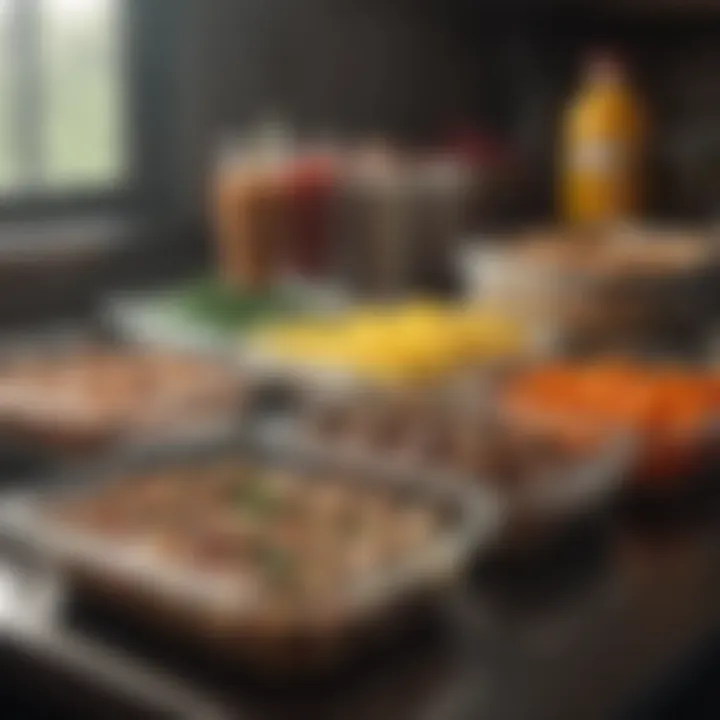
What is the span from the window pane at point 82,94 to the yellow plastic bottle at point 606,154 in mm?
490

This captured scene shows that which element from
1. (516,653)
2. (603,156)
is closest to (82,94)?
(603,156)

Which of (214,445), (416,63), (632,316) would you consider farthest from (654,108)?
(214,445)

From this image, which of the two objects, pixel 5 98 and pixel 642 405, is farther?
pixel 5 98

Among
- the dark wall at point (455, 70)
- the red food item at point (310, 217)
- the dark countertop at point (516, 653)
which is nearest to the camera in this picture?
the dark countertop at point (516, 653)

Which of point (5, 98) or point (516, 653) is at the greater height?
point (5, 98)

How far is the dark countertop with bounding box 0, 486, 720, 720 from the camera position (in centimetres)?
61

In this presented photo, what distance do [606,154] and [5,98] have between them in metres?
0.63

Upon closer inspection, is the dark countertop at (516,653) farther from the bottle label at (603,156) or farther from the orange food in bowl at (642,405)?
the bottle label at (603,156)

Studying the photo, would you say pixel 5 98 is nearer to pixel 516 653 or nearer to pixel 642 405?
pixel 642 405

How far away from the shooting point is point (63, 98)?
1482 millimetres

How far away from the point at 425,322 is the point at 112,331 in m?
0.27

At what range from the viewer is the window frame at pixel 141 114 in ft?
4.83

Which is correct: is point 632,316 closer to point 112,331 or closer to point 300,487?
point 112,331

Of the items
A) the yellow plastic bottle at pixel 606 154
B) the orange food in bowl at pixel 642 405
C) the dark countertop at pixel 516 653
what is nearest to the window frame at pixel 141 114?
the yellow plastic bottle at pixel 606 154
